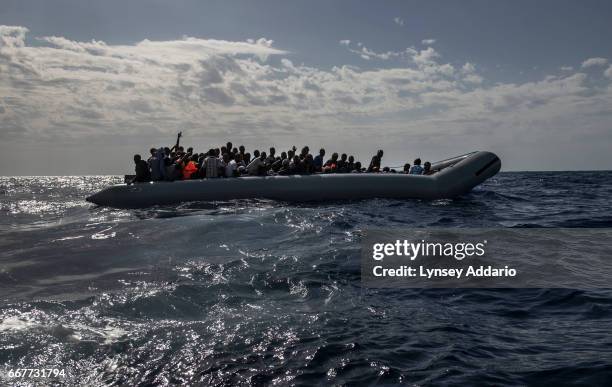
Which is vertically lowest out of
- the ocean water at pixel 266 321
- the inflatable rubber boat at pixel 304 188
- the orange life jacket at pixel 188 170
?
the ocean water at pixel 266 321

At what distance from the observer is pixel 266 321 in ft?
15.9

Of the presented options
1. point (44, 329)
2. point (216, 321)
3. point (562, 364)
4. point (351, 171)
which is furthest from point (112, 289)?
point (351, 171)

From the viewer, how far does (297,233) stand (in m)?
9.36

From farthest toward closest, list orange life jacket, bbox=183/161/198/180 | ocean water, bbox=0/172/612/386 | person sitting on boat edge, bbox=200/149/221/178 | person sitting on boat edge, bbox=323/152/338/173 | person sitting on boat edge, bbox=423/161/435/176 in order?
1. person sitting on boat edge, bbox=423/161/435/176
2. person sitting on boat edge, bbox=323/152/338/173
3. orange life jacket, bbox=183/161/198/180
4. person sitting on boat edge, bbox=200/149/221/178
5. ocean water, bbox=0/172/612/386

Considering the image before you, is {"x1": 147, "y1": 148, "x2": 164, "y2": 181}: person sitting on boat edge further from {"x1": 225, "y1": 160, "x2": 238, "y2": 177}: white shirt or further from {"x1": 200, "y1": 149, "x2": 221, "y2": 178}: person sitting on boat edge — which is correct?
{"x1": 225, "y1": 160, "x2": 238, "y2": 177}: white shirt

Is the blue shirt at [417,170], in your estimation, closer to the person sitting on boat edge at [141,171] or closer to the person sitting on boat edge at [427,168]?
the person sitting on boat edge at [427,168]

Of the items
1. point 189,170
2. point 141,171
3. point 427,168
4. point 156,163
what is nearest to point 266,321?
point 189,170

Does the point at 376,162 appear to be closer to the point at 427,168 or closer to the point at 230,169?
the point at 427,168

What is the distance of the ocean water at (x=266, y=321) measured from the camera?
3736 mm

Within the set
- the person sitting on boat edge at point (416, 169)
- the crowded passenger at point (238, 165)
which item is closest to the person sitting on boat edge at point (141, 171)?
the crowded passenger at point (238, 165)

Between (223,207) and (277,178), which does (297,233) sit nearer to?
(223,207)

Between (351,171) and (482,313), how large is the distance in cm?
1161

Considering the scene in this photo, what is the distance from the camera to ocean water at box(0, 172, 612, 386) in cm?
374

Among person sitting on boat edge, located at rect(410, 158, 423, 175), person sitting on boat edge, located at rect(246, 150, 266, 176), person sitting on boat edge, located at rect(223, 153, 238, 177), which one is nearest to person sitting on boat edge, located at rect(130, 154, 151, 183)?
person sitting on boat edge, located at rect(223, 153, 238, 177)
